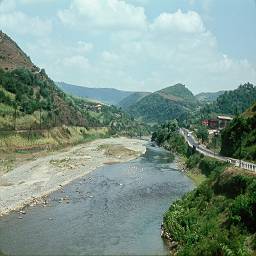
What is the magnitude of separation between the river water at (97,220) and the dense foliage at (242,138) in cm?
1150

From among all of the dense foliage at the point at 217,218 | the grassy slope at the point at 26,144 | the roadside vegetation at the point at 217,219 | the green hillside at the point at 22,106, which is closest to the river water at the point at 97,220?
the roadside vegetation at the point at 217,219

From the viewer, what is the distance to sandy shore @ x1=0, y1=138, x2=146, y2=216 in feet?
241

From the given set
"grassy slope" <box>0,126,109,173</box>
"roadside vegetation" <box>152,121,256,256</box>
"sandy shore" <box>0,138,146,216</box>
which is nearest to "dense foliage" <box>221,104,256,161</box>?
"roadside vegetation" <box>152,121,256,256</box>

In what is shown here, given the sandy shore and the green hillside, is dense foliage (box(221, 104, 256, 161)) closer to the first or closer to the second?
the sandy shore

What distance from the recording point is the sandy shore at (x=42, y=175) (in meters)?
73.4

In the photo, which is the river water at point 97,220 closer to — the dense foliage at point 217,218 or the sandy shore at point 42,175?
the dense foliage at point 217,218

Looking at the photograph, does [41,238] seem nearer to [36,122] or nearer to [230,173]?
[230,173]

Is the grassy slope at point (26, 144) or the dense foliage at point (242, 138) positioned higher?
the dense foliage at point (242, 138)

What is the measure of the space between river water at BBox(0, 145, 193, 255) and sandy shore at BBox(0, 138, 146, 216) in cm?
317

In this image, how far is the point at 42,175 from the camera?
9994 centimetres

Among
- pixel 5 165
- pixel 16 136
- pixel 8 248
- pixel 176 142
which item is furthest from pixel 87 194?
pixel 176 142

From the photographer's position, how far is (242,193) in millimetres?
49062

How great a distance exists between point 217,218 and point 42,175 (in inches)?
2301

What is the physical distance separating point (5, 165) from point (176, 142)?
79.9 metres
